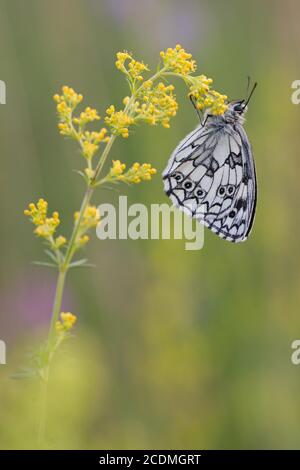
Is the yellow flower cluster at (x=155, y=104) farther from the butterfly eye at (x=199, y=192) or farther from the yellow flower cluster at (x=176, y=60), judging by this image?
the butterfly eye at (x=199, y=192)

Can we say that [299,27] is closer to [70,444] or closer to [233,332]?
[233,332]

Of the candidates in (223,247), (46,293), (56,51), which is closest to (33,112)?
(56,51)

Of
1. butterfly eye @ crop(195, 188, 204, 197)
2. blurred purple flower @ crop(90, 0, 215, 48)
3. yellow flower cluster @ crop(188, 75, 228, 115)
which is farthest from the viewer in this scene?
blurred purple flower @ crop(90, 0, 215, 48)

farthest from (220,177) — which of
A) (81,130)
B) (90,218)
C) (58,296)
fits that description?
(58,296)

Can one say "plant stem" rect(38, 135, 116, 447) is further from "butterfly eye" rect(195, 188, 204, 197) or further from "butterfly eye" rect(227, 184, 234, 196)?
"butterfly eye" rect(227, 184, 234, 196)

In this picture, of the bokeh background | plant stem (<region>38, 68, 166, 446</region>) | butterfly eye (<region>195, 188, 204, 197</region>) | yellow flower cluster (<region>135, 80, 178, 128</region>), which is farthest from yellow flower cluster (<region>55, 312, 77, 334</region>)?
butterfly eye (<region>195, 188, 204, 197</region>)

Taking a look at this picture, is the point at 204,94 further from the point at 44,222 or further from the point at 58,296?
the point at 58,296
